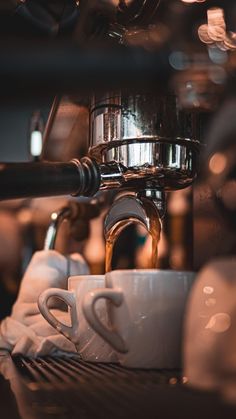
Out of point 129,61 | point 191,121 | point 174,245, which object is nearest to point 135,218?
point 191,121

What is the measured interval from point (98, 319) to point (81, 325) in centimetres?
8

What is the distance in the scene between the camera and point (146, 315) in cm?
53

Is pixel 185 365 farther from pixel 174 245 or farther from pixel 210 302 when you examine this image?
pixel 174 245

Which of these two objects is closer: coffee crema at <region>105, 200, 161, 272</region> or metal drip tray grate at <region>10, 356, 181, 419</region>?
metal drip tray grate at <region>10, 356, 181, 419</region>

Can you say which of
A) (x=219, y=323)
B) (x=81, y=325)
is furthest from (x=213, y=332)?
(x=81, y=325)

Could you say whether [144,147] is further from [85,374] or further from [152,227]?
[85,374]

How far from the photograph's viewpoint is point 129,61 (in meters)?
0.32

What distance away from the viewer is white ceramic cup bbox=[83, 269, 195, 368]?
0.52 m

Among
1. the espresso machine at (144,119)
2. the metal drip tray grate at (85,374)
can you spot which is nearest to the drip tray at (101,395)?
the metal drip tray grate at (85,374)

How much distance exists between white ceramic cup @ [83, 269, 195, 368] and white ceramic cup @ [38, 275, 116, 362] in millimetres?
59

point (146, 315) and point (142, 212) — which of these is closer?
point (146, 315)

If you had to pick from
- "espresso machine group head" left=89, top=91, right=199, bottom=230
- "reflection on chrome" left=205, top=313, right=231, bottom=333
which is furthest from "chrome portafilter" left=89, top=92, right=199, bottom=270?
"reflection on chrome" left=205, top=313, right=231, bottom=333

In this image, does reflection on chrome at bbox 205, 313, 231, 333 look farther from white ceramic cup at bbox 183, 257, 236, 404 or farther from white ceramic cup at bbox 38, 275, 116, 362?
white ceramic cup at bbox 38, 275, 116, 362

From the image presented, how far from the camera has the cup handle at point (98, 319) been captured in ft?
1.74
